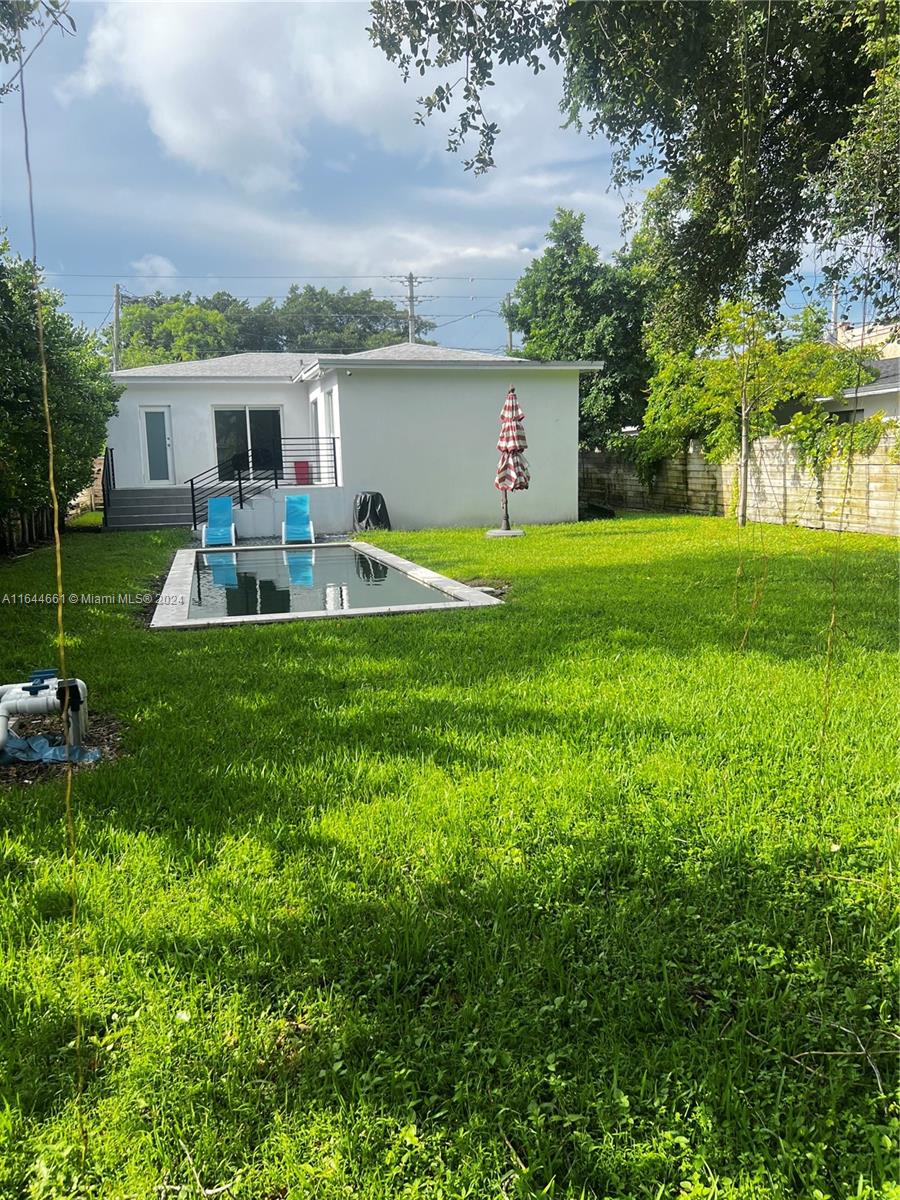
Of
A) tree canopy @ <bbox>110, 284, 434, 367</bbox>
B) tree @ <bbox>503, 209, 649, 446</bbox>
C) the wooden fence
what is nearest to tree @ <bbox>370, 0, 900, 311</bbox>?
the wooden fence

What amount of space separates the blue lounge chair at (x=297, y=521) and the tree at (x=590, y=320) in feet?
30.6

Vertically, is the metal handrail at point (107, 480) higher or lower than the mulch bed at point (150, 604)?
higher

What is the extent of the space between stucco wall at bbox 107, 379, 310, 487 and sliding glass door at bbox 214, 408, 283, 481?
0.65 feet

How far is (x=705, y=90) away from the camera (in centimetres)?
403

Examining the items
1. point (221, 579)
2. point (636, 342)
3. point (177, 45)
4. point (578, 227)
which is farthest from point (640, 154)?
point (578, 227)

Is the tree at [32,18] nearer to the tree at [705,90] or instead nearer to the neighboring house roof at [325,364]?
the tree at [705,90]

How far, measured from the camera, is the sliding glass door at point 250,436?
18188 millimetres

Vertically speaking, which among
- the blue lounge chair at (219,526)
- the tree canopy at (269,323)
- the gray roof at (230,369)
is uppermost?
the tree canopy at (269,323)

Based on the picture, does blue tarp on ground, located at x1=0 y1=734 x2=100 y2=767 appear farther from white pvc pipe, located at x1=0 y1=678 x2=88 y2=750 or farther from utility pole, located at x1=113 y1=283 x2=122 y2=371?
utility pole, located at x1=113 y1=283 x2=122 y2=371

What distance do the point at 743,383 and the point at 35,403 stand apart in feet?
32.3

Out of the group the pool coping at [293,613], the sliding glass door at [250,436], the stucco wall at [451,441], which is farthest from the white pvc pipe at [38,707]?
the sliding glass door at [250,436]

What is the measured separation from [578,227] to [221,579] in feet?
55.6

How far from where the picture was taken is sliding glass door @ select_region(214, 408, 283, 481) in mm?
18188

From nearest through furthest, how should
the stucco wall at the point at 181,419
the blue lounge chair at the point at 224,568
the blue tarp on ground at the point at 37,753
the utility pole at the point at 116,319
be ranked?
the blue tarp on ground at the point at 37,753
the blue lounge chair at the point at 224,568
the stucco wall at the point at 181,419
the utility pole at the point at 116,319
